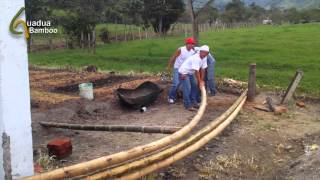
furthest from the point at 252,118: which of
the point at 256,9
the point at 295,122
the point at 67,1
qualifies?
the point at 256,9

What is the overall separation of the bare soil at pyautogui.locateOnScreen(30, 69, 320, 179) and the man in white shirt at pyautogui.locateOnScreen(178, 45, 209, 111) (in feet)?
0.94

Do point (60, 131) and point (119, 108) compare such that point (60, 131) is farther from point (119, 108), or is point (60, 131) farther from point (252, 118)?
point (252, 118)

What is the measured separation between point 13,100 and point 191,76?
6.26 meters

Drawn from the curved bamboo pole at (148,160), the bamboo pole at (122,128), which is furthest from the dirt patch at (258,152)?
the bamboo pole at (122,128)

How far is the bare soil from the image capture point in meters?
7.28

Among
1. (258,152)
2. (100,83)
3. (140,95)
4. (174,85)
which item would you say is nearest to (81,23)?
(100,83)

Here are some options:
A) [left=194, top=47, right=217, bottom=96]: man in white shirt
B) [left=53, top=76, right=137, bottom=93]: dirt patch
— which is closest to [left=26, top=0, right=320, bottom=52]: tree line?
[left=53, top=76, right=137, bottom=93]: dirt patch

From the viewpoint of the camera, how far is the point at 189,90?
35.1 ft

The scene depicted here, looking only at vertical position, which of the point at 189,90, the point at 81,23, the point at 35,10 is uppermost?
the point at 35,10

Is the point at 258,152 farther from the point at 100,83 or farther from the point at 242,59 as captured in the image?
the point at 242,59

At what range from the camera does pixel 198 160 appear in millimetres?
7609

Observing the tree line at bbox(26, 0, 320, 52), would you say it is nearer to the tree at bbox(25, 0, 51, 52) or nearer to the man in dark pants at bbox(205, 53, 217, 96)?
the tree at bbox(25, 0, 51, 52)

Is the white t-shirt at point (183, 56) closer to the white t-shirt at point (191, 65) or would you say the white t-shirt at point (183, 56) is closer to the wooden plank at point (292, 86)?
the white t-shirt at point (191, 65)

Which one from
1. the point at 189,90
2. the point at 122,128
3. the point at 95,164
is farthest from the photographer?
the point at 189,90
